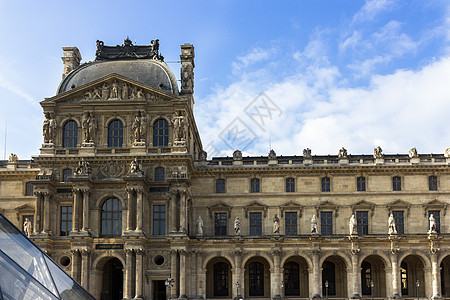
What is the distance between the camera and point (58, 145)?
61406 millimetres

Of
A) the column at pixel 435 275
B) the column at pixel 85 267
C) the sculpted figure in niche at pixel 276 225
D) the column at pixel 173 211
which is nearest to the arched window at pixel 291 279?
the sculpted figure in niche at pixel 276 225

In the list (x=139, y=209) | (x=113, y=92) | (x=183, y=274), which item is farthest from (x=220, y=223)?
(x=113, y=92)

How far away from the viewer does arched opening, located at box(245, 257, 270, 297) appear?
63.4m

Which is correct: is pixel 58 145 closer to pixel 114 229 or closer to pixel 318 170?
pixel 114 229

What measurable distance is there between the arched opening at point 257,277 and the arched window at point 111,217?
14073 millimetres

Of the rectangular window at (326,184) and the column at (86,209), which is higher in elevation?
the rectangular window at (326,184)

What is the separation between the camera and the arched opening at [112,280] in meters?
61.2

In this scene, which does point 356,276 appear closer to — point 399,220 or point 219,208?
point 399,220

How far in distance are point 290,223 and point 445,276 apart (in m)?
16.5

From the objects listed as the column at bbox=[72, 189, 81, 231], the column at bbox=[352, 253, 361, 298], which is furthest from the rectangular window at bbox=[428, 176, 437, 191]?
the column at bbox=[72, 189, 81, 231]

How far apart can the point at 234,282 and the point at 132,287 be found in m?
9.83

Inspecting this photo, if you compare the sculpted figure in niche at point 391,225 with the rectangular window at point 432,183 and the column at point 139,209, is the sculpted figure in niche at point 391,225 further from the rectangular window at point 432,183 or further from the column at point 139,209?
the column at point 139,209

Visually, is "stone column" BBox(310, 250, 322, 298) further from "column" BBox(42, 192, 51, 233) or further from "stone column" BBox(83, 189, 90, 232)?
"column" BBox(42, 192, 51, 233)

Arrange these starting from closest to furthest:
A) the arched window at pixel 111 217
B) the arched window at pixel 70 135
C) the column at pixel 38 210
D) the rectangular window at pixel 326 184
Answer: the arched window at pixel 111 217
the column at pixel 38 210
the arched window at pixel 70 135
the rectangular window at pixel 326 184
